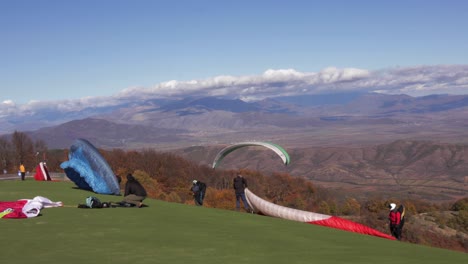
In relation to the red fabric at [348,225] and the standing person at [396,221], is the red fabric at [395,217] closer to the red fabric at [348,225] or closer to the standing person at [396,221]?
the standing person at [396,221]

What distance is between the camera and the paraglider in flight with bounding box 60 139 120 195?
25.3m

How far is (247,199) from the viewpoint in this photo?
909 inches

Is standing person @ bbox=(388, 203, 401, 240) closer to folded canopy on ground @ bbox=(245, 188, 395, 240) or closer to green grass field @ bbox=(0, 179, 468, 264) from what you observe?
folded canopy on ground @ bbox=(245, 188, 395, 240)

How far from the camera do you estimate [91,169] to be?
25.6m

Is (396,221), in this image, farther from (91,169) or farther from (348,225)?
(91,169)

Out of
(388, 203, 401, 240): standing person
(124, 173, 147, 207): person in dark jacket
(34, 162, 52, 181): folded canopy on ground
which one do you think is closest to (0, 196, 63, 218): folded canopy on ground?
(124, 173, 147, 207): person in dark jacket

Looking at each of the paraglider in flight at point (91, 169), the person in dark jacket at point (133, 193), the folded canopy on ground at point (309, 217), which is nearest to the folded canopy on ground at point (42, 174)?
the paraglider in flight at point (91, 169)

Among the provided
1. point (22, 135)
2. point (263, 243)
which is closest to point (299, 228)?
point (263, 243)

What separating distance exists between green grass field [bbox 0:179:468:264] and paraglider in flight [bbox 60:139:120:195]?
5437 mm

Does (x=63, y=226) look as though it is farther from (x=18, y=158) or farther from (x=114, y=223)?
(x=18, y=158)

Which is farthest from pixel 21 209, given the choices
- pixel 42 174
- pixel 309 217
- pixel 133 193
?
pixel 42 174

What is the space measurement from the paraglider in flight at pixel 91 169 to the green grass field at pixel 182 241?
544cm

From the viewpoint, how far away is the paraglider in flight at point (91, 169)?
83.0 ft

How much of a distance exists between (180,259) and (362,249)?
4.94 meters
